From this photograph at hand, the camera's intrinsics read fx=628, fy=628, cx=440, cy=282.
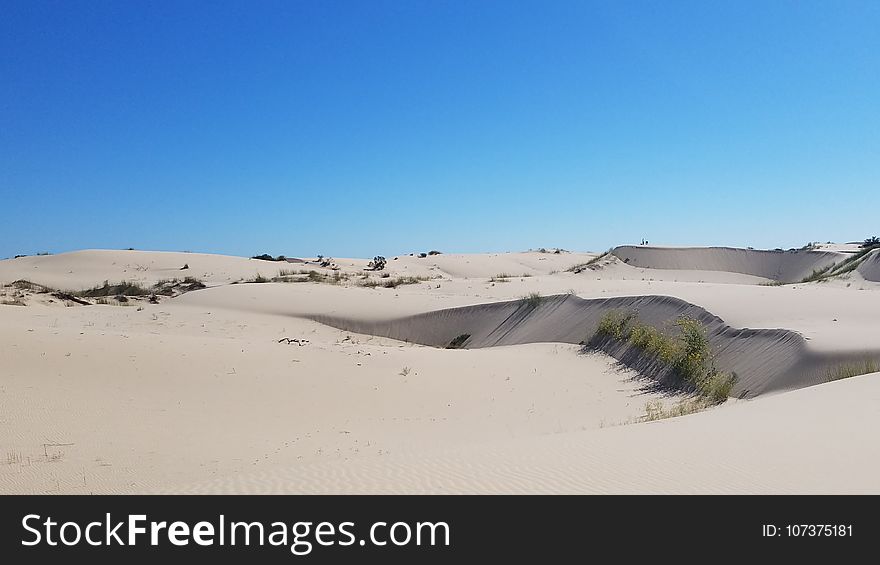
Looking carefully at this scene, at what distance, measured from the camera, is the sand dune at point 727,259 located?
38.1m

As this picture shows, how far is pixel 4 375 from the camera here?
30.4 ft

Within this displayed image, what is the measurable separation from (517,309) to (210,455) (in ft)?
49.8

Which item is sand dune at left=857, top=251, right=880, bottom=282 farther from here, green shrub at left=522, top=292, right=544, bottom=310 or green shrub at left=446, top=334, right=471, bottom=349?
green shrub at left=446, top=334, right=471, bottom=349

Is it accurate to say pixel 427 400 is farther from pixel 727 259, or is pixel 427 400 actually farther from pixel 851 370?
pixel 727 259

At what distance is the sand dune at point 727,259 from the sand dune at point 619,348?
2223 centimetres

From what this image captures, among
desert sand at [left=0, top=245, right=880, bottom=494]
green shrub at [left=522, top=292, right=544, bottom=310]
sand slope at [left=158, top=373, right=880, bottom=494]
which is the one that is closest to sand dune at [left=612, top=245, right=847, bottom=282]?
desert sand at [left=0, top=245, right=880, bottom=494]

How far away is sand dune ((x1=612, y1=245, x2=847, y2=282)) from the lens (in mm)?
38062

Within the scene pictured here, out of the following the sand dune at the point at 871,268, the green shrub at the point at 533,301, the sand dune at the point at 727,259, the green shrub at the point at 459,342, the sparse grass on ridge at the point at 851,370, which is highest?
the sand dune at the point at 727,259

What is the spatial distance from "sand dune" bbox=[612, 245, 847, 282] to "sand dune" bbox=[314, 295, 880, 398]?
2223 cm

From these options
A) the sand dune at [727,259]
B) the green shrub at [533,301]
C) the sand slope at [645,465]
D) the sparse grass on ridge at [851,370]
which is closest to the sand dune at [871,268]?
the sand dune at [727,259]

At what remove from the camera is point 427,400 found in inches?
440

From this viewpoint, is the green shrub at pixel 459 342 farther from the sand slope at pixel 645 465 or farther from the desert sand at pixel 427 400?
the sand slope at pixel 645 465
